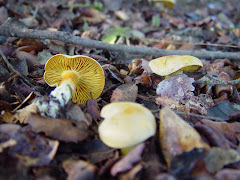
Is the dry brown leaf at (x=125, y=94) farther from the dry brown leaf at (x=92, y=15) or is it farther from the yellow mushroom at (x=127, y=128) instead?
the dry brown leaf at (x=92, y=15)

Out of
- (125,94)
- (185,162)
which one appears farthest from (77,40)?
(185,162)

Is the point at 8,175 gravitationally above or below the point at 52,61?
below

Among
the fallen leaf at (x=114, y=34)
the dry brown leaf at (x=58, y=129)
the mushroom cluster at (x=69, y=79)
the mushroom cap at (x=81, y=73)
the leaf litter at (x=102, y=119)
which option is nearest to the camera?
the leaf litter at (x=102, y=119)

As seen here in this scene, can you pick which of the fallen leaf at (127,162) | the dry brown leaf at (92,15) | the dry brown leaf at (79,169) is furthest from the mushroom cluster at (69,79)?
the dry brown leaf at (92,15)

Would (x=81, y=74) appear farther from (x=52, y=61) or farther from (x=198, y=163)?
(x=198, y=163)

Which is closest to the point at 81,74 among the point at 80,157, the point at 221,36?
the point at 80,157

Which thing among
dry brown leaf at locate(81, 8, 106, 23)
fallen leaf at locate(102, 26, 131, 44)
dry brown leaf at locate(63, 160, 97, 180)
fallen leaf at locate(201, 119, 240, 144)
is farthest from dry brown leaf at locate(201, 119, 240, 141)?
dry brown leaf at locate(81, 8, 106, 23)

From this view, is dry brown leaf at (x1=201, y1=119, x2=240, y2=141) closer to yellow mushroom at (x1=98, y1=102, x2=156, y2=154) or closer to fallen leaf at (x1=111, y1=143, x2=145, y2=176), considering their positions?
yellow mushroom at (x1=98, y1=102, x2=156, y2=154)
